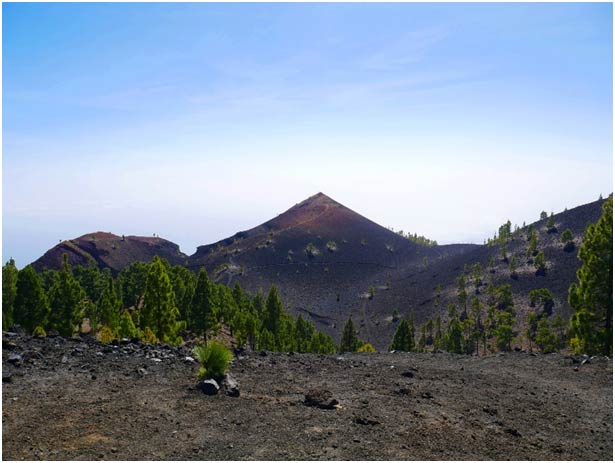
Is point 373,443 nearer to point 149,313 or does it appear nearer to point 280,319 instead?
point 149,313

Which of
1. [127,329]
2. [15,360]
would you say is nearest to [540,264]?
[127,329]

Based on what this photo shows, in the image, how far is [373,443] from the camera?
9758mm

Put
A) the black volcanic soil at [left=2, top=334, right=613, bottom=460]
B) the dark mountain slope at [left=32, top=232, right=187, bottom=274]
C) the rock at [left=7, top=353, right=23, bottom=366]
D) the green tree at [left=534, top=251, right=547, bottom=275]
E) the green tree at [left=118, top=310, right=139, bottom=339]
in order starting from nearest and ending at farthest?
the black volcanic soil at [left=2, top=334, right=613, bottom=460], the rock at [left=7, top=353, right=23, bottom=366], the green tree at [left=118, top=310, right=139, bottom=339], the green tree at [left=534, top=251, right=547, bottom=275], the dark mountain slope at [left=32, top=232, right=187, bottom=274]

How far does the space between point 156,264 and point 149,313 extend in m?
4.14

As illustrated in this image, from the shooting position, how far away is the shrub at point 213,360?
13609 mm

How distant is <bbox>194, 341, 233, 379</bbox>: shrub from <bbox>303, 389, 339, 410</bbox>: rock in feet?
9.23

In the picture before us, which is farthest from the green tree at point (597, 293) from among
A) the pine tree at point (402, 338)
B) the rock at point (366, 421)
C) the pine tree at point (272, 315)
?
the pine tree at point (272, 315)

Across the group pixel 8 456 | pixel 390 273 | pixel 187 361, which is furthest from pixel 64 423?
pixel 390 273

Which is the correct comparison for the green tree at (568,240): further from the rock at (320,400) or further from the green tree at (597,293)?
the rock at (320,400)

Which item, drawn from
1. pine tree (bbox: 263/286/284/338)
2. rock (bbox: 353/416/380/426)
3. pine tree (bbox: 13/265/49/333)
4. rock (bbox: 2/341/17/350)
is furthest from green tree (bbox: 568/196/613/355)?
pine tree (bbox: 13/265/49/333)

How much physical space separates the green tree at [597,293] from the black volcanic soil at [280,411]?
1054 centimetres

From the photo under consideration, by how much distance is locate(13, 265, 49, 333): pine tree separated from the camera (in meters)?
42.7

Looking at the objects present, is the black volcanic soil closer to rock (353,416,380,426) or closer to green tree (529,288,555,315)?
rock (353,416,380,426)

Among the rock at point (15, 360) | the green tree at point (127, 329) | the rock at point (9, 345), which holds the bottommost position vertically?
the green tree at point (127, 329)
